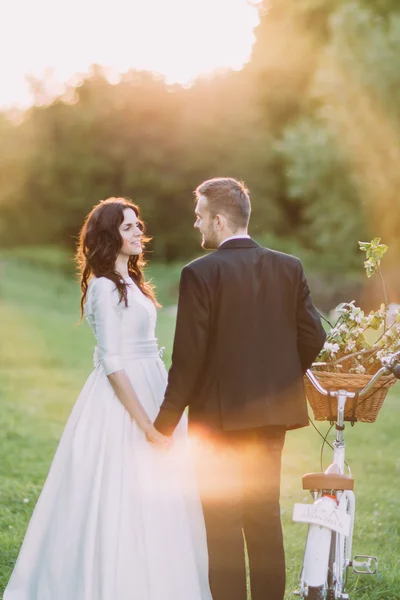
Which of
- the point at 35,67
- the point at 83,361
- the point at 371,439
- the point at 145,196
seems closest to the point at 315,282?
the point at 83,361

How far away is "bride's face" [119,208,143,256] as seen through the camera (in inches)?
189

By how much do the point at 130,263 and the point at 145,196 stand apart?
4290cm

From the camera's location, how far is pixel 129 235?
15.8ft

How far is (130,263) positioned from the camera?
5055 millimetres

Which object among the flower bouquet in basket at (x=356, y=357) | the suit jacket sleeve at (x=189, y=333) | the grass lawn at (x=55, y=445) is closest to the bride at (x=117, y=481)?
the grass lawn at (x=55, y=445)

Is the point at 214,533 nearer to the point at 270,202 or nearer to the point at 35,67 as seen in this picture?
the point at 270,202

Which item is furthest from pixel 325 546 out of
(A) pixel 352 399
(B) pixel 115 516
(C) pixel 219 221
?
(C) pixel 219 221

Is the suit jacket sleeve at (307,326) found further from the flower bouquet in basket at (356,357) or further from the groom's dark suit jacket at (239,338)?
the flower bouquet in basket at (356,357)

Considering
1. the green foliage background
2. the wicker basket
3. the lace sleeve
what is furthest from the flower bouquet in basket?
the green foliage background

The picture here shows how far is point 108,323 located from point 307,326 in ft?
3.26

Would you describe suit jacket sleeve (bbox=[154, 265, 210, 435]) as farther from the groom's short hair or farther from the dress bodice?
the dress bodice

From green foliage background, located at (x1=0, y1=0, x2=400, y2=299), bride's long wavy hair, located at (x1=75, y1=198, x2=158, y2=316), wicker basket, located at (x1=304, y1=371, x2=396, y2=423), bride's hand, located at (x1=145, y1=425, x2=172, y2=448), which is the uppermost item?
green foliage background, located at (x1=0, y1=0, x2=400, y2=299)

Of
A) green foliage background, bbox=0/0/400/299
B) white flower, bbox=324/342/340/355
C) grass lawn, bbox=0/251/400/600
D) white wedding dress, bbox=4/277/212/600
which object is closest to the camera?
white flower, bbox=324/342/340/355

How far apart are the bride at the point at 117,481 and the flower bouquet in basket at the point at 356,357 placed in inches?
33.0
